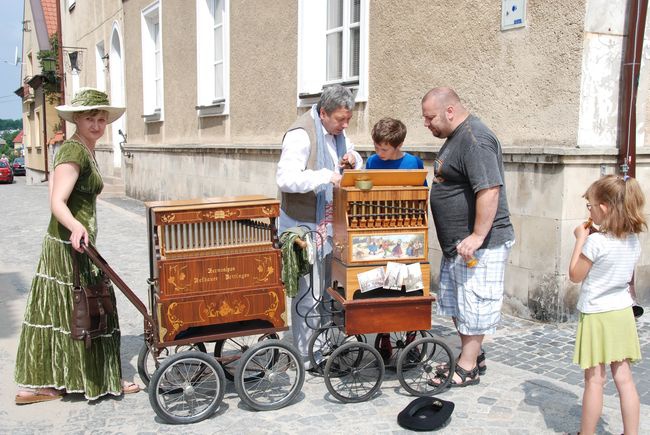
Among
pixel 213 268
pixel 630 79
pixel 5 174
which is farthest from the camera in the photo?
pixel 5 174

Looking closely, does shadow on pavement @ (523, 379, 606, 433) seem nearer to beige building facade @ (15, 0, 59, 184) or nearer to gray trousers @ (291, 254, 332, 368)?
gray trousers @ (291, 254, 332, 368)

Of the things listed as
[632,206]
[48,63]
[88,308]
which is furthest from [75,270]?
[48,63]

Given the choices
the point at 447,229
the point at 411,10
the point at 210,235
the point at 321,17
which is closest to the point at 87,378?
the point at 210,235

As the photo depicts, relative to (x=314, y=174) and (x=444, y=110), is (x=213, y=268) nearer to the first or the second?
(x=314, y=174)

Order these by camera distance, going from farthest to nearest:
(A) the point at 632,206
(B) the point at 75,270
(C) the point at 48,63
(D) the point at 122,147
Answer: (C) the point at 48,63
(D) the point at 122,147
(B) the point at 75,270
(A) the point at 632,206

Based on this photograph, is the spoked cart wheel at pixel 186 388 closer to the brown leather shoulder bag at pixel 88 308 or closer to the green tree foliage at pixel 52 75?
the brown leather shoulder bag at pixel 88 308

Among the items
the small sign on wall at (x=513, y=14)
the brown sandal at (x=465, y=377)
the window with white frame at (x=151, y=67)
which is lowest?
the brown sandal at (x=465, y=377)

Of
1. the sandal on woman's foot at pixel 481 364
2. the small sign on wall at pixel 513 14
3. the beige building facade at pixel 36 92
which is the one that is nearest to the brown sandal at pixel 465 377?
the sandal on woman's foot at pixel 481 364

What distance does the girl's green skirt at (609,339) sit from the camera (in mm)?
2900

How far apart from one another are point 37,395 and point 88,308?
2.34 feet

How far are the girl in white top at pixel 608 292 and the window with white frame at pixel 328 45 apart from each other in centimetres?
471

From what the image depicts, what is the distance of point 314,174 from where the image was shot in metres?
3.73

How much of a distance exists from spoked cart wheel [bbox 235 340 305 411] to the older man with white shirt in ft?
1.16

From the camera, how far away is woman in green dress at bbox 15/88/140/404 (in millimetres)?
3605
